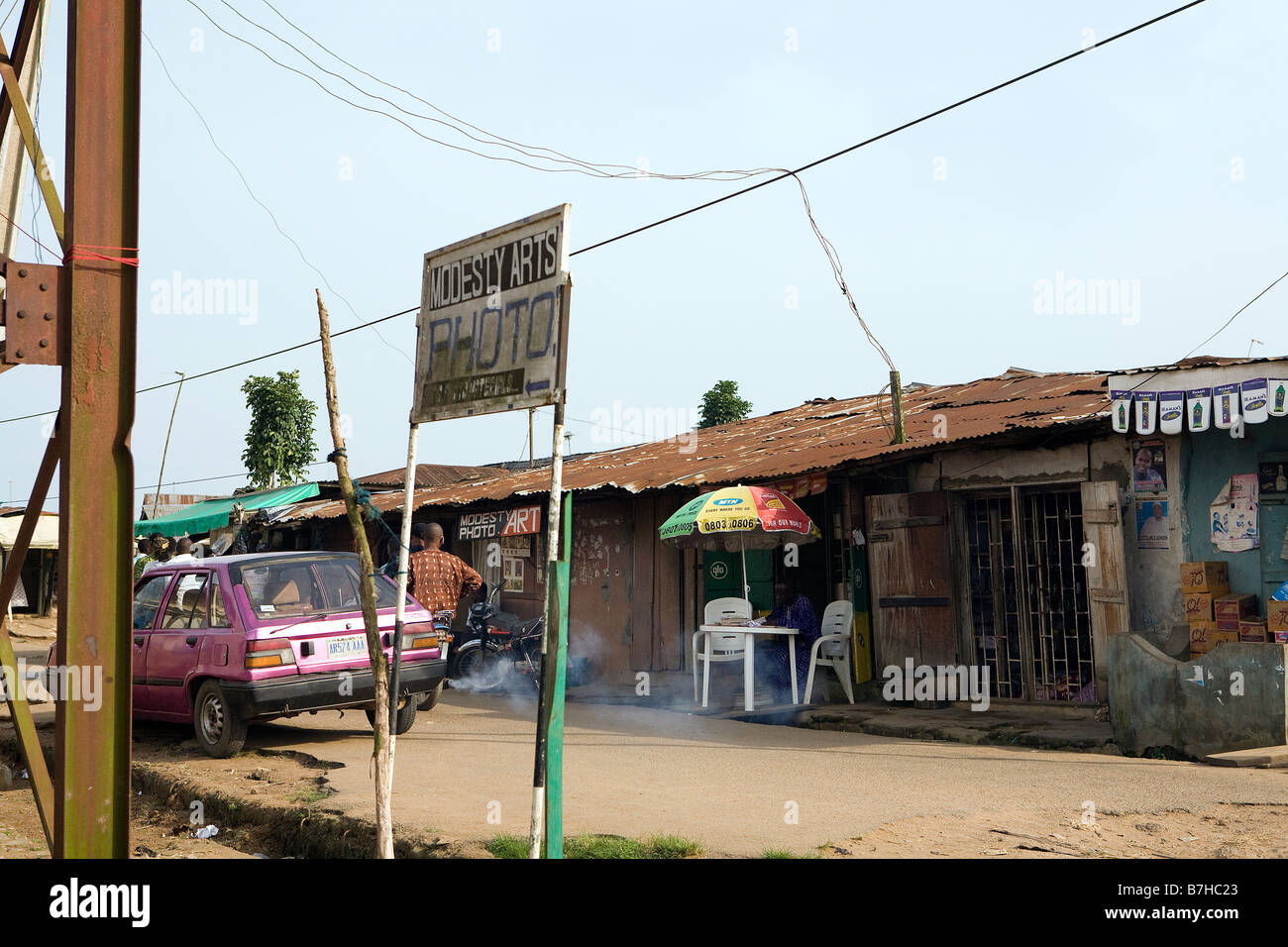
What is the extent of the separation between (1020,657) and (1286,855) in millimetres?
6152

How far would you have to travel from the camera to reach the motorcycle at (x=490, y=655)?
47.2 feet

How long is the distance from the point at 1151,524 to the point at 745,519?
146 inches

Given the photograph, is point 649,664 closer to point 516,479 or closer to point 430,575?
point 430,575

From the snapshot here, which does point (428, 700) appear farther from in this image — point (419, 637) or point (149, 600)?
point (149, 600)

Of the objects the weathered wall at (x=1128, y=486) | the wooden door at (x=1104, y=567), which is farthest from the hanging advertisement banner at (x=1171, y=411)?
the wooden door at (x=1104, y=567)

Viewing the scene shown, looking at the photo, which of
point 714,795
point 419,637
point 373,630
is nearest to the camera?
point 373,630

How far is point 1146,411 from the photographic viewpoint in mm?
9562

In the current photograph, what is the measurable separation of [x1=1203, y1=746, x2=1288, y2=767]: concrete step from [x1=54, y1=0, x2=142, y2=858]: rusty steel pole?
23.2 feet

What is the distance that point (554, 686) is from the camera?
4902 millimetres

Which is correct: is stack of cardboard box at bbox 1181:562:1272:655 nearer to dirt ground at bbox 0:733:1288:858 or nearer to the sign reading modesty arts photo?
dirt ground at bbox 0:733:1288:858

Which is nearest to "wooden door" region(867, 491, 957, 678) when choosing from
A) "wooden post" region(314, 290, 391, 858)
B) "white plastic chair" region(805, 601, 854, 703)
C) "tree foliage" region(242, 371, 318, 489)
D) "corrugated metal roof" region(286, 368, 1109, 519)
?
"white plastic chair" region(805, 601, 854, 703)

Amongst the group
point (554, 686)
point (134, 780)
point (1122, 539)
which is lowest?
point (134, 780)

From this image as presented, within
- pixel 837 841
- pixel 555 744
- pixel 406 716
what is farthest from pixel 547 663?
pixel 406 716
